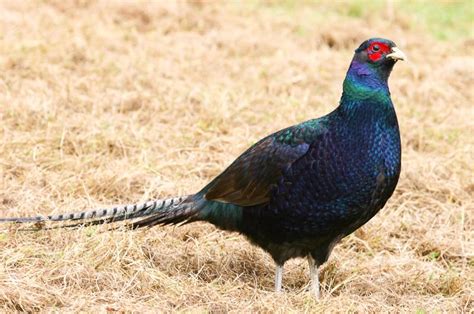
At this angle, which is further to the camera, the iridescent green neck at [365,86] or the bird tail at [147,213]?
the bird tail at [147,213]

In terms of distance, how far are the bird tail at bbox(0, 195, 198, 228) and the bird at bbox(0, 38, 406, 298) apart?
0.14 feet

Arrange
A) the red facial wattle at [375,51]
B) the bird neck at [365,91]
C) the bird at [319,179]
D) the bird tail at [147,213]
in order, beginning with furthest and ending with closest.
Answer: the bird tail at [147,213]
the red facial wattle at [375,51]
the bird neck at [365,91]
the bird at [319,179]

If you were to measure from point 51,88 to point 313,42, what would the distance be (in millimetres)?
3688

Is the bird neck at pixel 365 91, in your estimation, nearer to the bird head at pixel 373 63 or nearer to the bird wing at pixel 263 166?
the bird head at pixel 373 63

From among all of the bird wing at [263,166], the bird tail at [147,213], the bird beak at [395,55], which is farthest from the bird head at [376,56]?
the bird tail at [147,213]

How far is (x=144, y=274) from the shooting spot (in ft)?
16.6

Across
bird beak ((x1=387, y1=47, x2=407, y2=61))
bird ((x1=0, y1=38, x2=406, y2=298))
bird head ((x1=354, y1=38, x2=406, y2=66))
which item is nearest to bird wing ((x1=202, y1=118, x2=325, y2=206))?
bird ((x1=0, y1=38, x2=406, y2=298))

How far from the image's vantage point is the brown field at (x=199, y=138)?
5090 millimetres

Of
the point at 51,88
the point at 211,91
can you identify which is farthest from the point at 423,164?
the point at 51,88

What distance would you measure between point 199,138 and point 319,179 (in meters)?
2.76

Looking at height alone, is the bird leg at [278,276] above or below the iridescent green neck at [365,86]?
below

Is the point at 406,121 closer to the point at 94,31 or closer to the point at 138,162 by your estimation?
the point at 138,162

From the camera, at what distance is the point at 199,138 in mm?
7598

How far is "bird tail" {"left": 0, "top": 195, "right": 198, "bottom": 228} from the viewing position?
5480 mm
